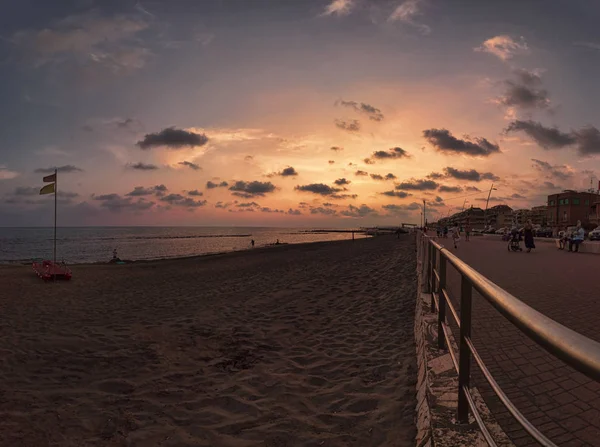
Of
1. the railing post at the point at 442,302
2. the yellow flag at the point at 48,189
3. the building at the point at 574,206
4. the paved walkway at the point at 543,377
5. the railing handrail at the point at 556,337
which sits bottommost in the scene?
the paved walkway at the point at 543,377

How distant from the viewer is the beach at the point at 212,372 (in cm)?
351

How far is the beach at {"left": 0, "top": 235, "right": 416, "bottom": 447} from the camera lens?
351cm

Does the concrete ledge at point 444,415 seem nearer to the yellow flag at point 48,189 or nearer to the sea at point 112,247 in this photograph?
the yellow flag at point 48,189

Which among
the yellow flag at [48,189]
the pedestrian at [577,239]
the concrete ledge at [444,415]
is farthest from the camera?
the pedestrian at [577,239]

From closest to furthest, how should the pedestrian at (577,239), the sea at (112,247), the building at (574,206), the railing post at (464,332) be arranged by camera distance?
the railing post at (464,332) → the pedestrian at (577,239) → the sea at (112,247) → the building at (574,206)

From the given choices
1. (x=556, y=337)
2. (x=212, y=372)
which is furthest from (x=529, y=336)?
(x=212, y=372)

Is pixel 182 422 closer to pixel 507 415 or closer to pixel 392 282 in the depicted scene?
pixel 507 415

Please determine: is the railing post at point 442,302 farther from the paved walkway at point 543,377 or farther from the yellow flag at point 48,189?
the yellow flag at point 48,189

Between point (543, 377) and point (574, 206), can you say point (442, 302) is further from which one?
point (574, 206)

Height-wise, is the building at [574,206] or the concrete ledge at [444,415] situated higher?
the building at [574,206]

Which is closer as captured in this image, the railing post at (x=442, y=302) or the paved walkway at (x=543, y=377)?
the paved walkway at (x=543, y=377)

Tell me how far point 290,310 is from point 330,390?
430cm

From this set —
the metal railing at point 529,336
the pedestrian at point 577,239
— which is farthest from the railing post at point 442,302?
the pedestrian at point 577,239

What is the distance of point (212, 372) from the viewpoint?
16.5 ft
